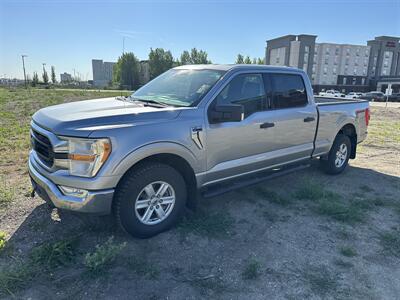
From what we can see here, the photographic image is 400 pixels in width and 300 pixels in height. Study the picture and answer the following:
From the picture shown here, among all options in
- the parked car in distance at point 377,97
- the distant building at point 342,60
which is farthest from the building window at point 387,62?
the parked car in distance at point 377,97

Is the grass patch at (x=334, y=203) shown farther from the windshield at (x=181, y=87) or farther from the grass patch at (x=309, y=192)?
the windshield at (x=181, y=87)

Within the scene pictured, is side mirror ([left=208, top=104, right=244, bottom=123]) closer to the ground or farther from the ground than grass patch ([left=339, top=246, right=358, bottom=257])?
farther from the ground

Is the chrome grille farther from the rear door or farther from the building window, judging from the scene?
the building window

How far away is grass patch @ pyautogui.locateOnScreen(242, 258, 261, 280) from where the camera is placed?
9.09 feet

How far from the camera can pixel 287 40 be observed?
264 feet

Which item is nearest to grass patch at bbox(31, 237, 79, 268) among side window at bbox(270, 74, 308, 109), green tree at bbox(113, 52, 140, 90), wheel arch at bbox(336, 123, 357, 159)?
side window at bbox(270, 74, 308, 109)

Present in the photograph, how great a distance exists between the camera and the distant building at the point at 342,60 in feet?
259

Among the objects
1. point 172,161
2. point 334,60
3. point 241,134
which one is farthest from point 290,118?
point 334,60

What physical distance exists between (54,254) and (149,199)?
1021 mm

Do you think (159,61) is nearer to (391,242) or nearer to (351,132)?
(351,132)

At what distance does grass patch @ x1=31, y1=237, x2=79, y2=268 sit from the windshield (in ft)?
6.20

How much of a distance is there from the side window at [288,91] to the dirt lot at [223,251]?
4.48 ft

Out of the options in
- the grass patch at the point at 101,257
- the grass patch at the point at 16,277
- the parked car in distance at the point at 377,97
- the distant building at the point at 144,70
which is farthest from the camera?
the distant building at the point at 144,70

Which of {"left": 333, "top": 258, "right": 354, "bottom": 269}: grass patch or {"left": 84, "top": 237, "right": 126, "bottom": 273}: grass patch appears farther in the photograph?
{"left": 333, "top": 258, "right": 354, "bottom": 269}: grass patch
